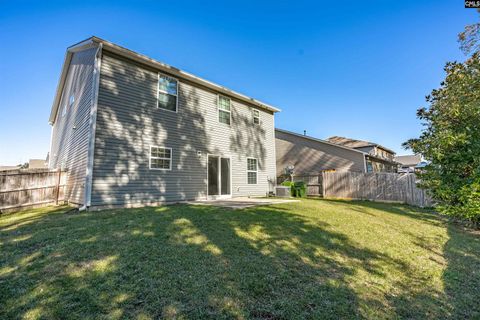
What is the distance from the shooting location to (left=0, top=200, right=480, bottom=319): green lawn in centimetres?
217

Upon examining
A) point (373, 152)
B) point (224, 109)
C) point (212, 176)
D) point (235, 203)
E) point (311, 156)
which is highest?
point (224, 109)

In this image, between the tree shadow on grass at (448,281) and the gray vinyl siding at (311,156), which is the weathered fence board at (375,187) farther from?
the tree shadow on grass at (448,281)

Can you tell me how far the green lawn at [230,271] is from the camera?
2.17m

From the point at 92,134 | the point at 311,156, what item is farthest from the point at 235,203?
the point at 311,156

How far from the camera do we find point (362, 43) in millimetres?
11547

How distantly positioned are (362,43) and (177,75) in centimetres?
982

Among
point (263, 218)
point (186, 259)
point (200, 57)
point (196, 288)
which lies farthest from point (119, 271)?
point (200, 57)

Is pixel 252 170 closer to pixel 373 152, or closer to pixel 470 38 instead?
pixel 470 38

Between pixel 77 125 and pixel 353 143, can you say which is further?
pixel 353 143

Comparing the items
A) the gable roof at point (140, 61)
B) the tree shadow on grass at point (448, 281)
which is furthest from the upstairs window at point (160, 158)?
the tree shadow on grass at point (448, 281)

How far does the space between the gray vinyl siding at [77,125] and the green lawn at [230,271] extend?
111 inches

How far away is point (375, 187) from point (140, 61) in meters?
13.4

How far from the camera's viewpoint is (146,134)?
8188mm

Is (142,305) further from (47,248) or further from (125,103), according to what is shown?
(125,103)
